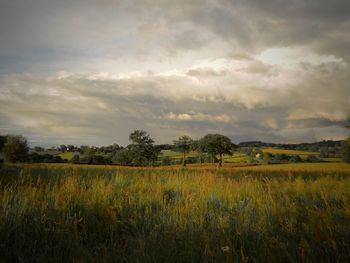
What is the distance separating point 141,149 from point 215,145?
79.9 ft

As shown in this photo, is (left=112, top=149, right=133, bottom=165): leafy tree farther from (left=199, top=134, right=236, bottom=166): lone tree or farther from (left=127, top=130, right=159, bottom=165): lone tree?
(left=199, top=134, right=236, bottom=166): lone tree

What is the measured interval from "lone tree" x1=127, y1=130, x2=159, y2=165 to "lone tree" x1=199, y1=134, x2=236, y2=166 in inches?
668

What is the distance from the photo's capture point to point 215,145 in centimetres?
9262

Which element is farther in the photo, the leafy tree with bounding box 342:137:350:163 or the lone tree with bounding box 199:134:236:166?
the lone tree with bounding box 199:134:236:166

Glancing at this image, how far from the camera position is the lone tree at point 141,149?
80.4m

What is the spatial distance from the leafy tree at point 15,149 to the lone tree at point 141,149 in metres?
26.4

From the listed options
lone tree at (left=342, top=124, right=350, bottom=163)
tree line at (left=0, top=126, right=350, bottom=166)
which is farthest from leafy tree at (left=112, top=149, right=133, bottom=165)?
lone tree at (left=342, top=124, right=350, bottom=163)

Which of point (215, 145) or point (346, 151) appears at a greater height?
point (215, 145)

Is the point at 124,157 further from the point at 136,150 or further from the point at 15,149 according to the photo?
the point at 15,149

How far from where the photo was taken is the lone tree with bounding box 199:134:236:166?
92250 mm

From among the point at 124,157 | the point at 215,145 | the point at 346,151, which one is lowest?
the point at 124,157

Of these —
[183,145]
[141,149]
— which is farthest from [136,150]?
[183,145]

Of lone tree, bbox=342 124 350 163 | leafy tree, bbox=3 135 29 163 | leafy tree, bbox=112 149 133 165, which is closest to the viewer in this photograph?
lone tree, bbox=342 124 350 163

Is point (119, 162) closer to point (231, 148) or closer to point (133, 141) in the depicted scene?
point (133, 141)
